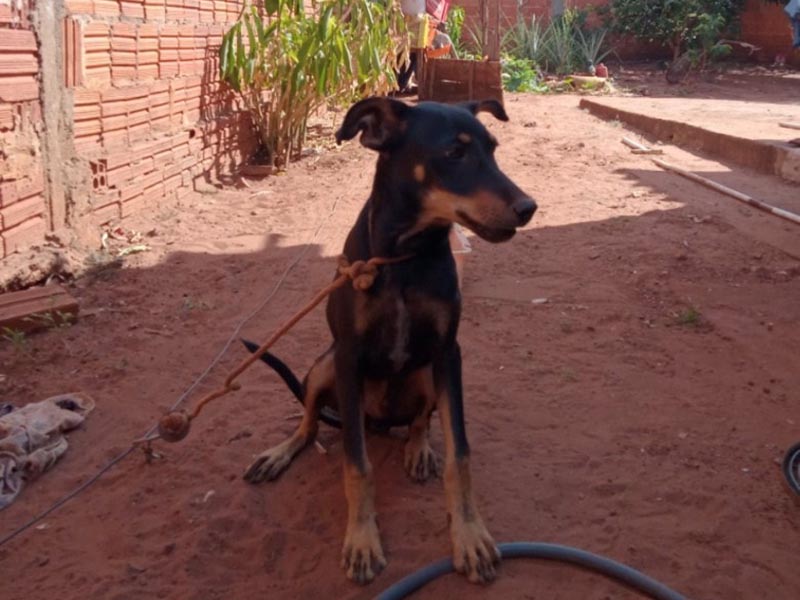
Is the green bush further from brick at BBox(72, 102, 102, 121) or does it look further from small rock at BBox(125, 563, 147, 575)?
small rock at BBox(125, 563, 147, 575)

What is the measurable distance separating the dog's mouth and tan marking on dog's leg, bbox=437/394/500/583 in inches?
22.7

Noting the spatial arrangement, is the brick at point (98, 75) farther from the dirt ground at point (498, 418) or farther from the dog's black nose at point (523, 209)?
the dog's black nose at point (523, 209)

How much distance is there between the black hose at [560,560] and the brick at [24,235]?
3.35 metres

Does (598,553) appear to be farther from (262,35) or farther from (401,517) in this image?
(262,35)

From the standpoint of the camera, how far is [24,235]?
4820mm

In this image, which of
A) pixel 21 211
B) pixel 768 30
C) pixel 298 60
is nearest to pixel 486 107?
pixel 21 211

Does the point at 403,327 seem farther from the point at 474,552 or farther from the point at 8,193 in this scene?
the point at 8,193

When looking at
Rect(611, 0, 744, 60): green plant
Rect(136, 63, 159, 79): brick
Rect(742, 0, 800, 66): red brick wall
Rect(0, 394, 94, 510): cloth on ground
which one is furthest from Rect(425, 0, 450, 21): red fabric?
Rect(0, 394, 94, 510): cloth on ground

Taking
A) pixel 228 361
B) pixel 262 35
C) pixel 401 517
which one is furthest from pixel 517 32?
pixel 401 517

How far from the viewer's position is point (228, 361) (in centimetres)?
412

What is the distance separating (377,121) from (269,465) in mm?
1350

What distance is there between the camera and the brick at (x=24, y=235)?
4656mm

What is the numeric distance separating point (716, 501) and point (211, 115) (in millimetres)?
5972

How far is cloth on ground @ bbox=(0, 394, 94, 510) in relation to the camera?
305 centimetres
